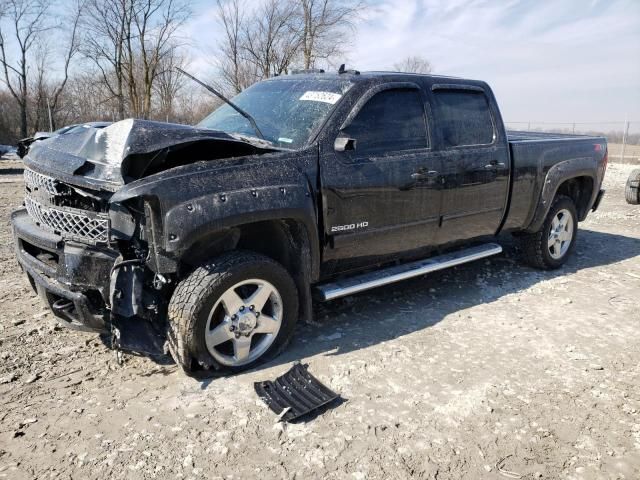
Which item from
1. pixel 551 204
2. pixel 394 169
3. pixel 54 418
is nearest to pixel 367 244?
pixel 394 169

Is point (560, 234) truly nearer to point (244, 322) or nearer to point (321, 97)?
point (321, 97)

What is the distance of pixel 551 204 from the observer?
17.6 ft

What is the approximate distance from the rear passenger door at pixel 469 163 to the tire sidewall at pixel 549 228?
92cm

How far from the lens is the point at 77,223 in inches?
115

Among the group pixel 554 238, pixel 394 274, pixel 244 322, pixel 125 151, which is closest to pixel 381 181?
pixel 394 274

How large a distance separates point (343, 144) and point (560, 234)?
3.48 meters

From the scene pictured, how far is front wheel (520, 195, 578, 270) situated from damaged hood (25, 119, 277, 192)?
11.8ft

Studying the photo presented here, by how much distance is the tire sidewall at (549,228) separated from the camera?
17.8 feet

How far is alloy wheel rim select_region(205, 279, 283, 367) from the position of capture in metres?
3.07

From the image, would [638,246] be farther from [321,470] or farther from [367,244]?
[321,470]

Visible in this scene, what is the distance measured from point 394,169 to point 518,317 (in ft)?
5.82

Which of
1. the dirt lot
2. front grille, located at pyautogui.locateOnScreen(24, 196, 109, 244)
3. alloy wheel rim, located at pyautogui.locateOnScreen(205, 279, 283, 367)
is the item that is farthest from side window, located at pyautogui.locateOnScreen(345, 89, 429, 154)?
front grille, located at pyautogui.locateOnScreen(24, 196, 109, 244)

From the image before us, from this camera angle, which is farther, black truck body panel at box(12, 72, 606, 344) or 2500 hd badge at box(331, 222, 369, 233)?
2500 hd badge at box(331, 222, 369, 233)

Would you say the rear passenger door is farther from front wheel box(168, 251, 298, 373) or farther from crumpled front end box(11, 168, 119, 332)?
crumpled front end box(11, 168, 119, 332)
